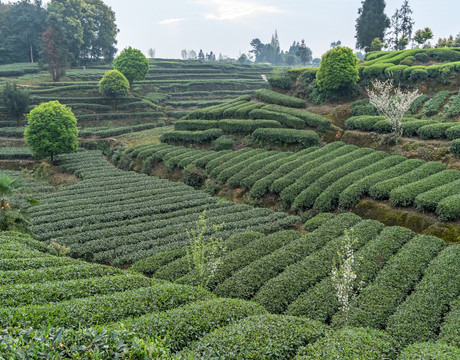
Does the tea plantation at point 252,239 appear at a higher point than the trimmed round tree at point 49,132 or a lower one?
lower

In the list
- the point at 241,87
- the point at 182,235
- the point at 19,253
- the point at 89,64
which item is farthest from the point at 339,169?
the point at 89,64

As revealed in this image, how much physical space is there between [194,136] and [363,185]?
23144mm

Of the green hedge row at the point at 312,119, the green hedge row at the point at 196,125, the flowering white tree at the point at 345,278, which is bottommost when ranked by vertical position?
the flowering white tree at the point at 345,278

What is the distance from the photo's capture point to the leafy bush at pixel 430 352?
806cm

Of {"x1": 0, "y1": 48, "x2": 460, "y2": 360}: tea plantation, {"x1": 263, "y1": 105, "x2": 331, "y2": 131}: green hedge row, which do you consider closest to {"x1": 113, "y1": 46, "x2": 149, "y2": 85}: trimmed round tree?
{"x1": 0, "y1": 48, "x2": 460, "y2": 360}: tea plantation

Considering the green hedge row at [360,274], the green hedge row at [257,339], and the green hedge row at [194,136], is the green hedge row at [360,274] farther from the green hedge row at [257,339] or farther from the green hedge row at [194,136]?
the green hedge row at [194,136]

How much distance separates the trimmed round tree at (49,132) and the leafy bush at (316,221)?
3290 cm

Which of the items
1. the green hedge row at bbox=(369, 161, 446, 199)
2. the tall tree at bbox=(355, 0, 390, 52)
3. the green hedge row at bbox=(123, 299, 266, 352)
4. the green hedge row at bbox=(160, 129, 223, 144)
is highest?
the tall tree at bbox=(355, 0, 390, 52)

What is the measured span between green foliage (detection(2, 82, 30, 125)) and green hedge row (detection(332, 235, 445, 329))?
57.5 meters

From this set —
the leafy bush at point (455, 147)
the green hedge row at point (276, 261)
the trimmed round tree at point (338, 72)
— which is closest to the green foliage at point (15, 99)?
the trimmed round tree at point (338, 72)

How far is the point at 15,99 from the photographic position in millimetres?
Result: 51375

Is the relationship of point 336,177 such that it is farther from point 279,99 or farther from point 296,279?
point 279,99

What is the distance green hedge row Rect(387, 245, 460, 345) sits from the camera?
32.9ft

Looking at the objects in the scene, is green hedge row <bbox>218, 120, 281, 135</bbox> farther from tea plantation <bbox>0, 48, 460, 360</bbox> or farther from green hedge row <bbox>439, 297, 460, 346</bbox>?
green hedge row <bbox>439, 297, 460, 346</bbox>
